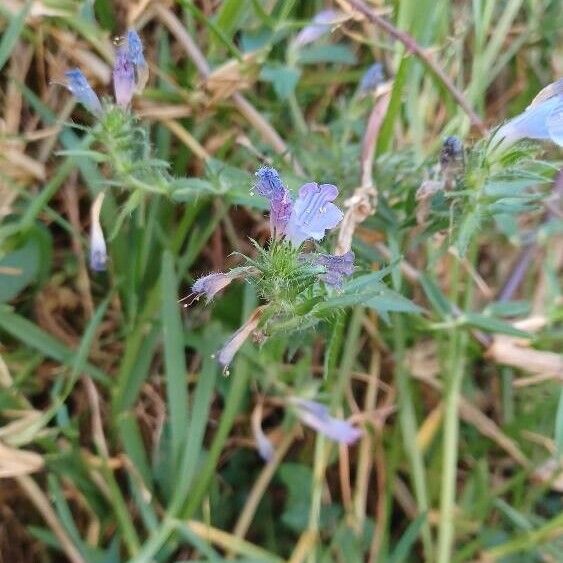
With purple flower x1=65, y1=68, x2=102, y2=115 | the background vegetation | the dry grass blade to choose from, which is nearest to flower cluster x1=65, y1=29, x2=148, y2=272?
purple flower x1=65, y1=68, x2=102, y2=115

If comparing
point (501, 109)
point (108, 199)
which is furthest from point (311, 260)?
point (501, 109)

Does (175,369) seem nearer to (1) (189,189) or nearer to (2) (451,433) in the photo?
(1) (189,189)

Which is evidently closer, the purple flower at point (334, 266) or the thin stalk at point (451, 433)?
the purple flower at point (334, 266)

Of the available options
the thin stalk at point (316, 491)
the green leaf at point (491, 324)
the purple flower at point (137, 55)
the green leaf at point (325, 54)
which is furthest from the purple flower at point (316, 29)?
the thin stalk at point (316, 491)

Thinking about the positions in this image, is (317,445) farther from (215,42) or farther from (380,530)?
(215,42)

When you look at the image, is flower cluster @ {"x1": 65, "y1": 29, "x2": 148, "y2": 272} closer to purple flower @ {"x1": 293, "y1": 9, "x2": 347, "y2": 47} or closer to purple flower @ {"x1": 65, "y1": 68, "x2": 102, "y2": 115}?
purple flower @ {"x1": 65, "y1": 68, "x2": 102, "y2": 115}

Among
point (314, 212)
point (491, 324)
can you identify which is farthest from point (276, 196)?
point (491, 324)

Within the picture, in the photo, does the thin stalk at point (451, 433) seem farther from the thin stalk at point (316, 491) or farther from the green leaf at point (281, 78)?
the green leaf at point (281, 78)
